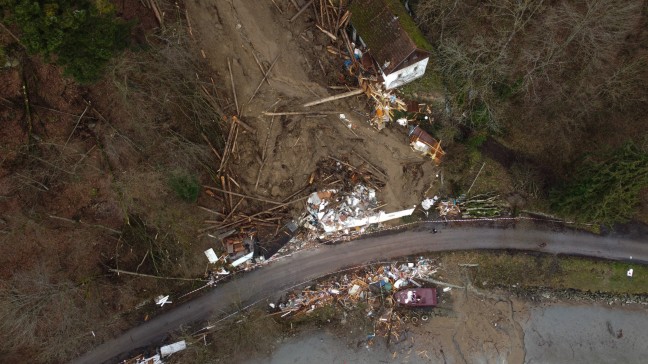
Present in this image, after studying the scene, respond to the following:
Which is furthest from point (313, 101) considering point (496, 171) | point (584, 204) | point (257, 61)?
point (584, 204)

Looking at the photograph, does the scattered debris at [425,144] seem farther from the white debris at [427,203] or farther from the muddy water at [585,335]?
the muddy water at [585,335]

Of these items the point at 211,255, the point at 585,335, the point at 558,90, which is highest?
the point at 558,90

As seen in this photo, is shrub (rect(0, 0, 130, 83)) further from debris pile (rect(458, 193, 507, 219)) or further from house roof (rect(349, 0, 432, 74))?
debris pile (rect(458, 193, 507, 219))

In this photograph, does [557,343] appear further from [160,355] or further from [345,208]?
[160,355]

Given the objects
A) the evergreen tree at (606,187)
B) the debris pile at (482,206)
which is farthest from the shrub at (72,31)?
the evergreen tree at (606,187)

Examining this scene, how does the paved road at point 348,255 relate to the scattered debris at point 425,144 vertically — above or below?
below

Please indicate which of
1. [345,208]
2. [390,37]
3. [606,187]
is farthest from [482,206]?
[390,37]

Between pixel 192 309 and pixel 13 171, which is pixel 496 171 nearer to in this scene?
pixel 192 309
